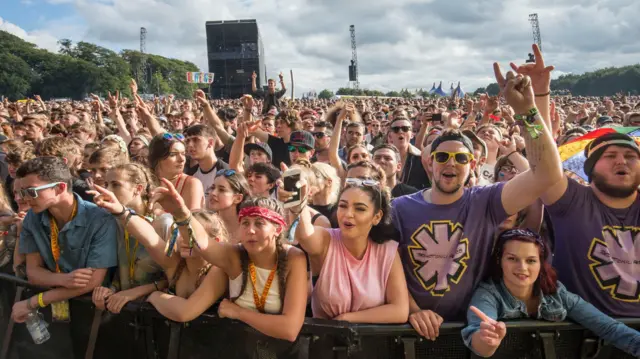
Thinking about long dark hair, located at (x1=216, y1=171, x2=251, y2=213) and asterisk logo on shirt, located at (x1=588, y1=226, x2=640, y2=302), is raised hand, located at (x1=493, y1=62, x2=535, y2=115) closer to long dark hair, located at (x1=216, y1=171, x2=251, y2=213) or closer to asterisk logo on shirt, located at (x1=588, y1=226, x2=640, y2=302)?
asterisk logo on shirt, located at (x1=588, y1=226, x2=640, y2=302)

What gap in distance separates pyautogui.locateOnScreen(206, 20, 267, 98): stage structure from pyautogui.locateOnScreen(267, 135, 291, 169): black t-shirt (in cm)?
4259

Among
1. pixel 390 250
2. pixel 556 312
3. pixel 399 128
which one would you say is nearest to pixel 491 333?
pixel 556 312

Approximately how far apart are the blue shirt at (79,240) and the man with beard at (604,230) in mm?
2542

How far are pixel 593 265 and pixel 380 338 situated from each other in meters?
1.23

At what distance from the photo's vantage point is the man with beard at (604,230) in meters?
2.42

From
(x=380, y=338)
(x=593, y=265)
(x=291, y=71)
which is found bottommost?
(x=380, y=338)

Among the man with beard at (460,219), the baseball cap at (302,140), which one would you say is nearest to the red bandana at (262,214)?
the man with beard at (460,219)

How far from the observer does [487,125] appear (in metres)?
5.42

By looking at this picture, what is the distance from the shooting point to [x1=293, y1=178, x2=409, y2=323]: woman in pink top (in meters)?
2.36

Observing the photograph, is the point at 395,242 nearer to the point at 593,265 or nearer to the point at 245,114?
the point at 593,265

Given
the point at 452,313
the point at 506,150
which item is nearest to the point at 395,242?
the point at 452,313

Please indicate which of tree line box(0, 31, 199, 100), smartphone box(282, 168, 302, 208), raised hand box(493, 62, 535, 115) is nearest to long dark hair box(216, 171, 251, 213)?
smartphone box(282, 168, 302, 208)

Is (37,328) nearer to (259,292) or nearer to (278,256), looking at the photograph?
(259,292)

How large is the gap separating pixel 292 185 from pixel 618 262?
1.75m
